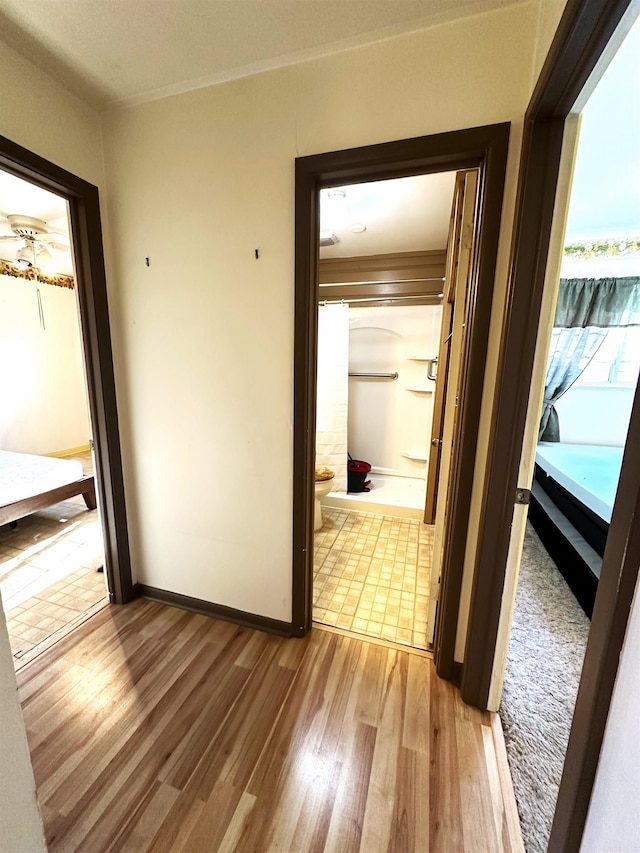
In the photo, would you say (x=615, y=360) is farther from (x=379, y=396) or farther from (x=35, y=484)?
(x=35, y=484)

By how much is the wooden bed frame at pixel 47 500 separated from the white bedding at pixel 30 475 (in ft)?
0.10

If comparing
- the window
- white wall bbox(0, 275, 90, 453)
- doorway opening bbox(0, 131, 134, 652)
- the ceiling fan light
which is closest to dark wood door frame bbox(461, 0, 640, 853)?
doorway opening bbox(0, 131, 134, 652)

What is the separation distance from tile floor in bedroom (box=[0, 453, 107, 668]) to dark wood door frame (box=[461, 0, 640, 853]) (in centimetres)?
208

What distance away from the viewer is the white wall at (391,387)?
3.85 meters

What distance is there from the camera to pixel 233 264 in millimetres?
1495

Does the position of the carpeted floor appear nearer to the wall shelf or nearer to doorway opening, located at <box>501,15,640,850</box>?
doorway opening, located at <box>501,15,640,850</box>

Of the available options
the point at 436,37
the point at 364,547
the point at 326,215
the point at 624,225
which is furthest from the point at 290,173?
the point at 624,225

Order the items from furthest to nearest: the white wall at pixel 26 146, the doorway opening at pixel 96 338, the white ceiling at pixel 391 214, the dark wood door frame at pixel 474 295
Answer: the white ceiling at pixel 391 214
the doorway opening at pixel 96 338
the dark wood door frame at pixel 474 295
the white wall at pixel 26 146

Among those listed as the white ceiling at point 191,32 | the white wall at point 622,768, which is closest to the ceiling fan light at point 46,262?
the white ceiling at point 191,32

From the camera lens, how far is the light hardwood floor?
1000mm

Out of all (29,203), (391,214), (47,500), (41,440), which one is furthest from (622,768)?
(41,440)

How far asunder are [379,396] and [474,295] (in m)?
2.89

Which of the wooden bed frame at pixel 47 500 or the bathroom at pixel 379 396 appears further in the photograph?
the wooden bed frame at pixel 47 500

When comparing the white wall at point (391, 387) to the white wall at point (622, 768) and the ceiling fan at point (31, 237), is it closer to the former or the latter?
the ceiling fan at point (31, 237)
